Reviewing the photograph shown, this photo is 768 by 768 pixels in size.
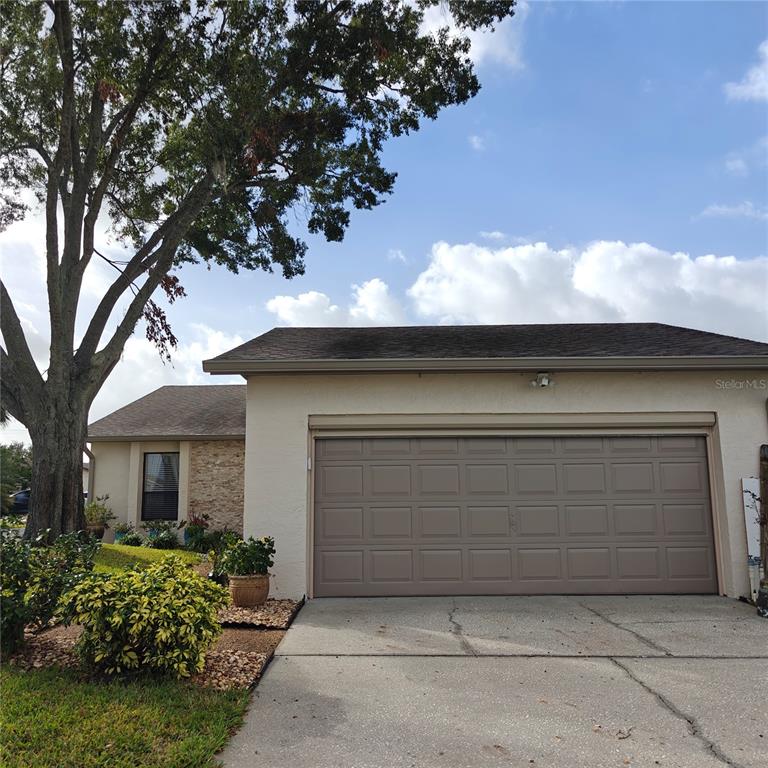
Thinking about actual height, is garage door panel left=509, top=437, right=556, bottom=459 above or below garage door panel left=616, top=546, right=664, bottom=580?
above

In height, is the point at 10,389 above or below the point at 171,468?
above

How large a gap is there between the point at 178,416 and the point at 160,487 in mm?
1913

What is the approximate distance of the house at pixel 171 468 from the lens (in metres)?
14.4

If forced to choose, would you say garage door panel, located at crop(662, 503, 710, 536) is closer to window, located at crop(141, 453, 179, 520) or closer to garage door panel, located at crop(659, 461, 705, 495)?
garage door panel, located at crop(659, 461, 705, 495)

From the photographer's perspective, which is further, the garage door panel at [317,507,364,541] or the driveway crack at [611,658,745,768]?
the garage door panel at [317,507,364,541]

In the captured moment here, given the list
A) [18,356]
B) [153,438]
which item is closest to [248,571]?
[18,356]

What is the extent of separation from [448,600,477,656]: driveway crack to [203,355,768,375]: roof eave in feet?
10.0

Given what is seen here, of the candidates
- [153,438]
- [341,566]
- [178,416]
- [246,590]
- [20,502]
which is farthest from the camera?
[20,502]

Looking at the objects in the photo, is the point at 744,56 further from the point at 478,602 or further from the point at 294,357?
the point at 478,602

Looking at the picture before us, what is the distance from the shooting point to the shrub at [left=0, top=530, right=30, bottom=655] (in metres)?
4.92

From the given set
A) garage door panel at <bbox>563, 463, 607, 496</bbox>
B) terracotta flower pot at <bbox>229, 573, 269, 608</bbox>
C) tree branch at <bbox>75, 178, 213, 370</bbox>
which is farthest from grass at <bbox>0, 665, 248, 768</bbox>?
tree branch at <bbox>75, 178, 213, 370</bbox>

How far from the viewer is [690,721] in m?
4.09

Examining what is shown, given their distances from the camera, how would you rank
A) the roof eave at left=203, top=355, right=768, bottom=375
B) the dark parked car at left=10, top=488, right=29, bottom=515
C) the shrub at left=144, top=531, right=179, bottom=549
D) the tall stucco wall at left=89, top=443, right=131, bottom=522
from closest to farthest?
the roof eave at left=203, top=355, right=768, bottom=375
the shrub at left=144, top=531, right=179, bottom=549
the tall stucco wall at left=89, top=443, right=131, bottom=522
the dark parked car at left=10, top=488, right=29, bottom=515

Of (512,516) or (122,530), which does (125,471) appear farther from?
(512,516)
